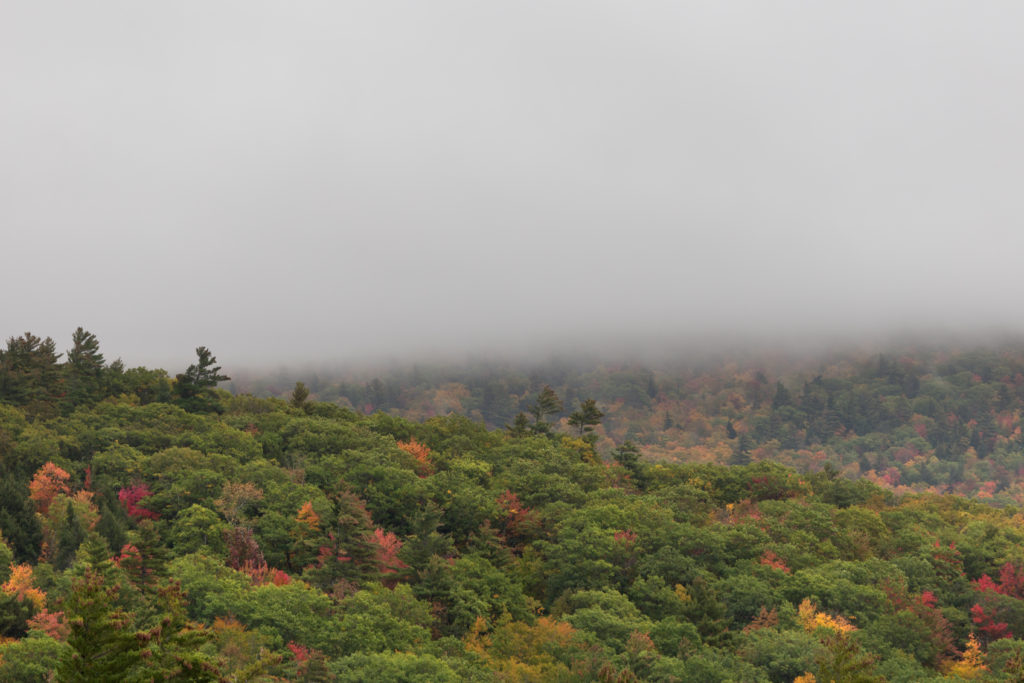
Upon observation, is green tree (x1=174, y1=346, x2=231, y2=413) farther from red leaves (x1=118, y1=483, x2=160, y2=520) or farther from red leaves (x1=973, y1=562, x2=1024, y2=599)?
red leaves (x1=973, y1=562, x2=1024, y2=599)

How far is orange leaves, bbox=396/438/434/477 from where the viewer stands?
360ft

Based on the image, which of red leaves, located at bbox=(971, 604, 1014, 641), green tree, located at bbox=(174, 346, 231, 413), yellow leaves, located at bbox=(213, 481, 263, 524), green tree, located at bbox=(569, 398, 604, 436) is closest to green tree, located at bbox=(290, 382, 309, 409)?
green tree, located at bbox=(174, 346, 231, 413)

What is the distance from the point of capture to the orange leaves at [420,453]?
10966 centimetres

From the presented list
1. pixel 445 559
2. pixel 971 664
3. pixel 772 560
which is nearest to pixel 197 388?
pixel 445 559

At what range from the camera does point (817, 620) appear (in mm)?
78062

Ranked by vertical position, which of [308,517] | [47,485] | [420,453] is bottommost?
[308,517]

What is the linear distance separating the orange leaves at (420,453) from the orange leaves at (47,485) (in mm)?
41942

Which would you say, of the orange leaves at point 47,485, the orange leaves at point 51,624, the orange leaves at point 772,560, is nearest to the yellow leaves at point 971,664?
the orange leaves at point 772,560

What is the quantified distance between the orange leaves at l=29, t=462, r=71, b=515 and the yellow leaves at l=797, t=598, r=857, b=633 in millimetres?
77939

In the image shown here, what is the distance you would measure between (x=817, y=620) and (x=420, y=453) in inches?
2290

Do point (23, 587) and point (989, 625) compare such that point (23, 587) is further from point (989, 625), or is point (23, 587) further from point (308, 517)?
point (989, 625)

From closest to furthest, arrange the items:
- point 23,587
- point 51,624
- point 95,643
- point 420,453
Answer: point 95,643, point 51,624, point 23,587, point 420,453

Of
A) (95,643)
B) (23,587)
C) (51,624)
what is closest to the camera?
(95,643)

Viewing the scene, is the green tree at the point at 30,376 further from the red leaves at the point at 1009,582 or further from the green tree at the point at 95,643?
the red leaves at the point at 1009,582
